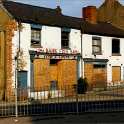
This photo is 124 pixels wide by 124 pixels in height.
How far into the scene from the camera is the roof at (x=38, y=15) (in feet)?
126

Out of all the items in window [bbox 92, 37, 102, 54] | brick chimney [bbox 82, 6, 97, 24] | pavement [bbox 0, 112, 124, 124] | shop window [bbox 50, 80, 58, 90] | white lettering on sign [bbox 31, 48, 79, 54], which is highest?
brick chimney [bbox 82, 6, 97, 24]

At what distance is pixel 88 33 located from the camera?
44.9 m

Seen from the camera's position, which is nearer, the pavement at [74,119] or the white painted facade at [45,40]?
the pavement at [74,119]

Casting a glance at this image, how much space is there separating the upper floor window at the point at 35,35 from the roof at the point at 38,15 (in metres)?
0.58

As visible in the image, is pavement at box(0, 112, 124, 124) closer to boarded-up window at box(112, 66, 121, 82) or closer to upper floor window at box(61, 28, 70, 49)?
upper floor window at box(61, 28, 70, 49)

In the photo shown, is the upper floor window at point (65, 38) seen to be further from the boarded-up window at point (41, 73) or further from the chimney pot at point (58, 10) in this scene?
the chimney pot at point (58, 10)

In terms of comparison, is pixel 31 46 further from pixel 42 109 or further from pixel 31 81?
pixel 42 109

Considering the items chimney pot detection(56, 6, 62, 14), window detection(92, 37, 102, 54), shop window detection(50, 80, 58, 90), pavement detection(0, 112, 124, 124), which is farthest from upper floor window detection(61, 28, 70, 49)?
pavement detection(0, 112, 124, 124)

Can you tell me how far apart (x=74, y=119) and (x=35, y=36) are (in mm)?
20617

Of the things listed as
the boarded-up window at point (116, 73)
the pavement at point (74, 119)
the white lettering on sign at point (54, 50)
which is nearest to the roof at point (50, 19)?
the white lettering on sign at point (54, 50)

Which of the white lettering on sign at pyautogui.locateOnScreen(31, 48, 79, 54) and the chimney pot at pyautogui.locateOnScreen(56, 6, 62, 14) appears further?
the chimney pot at pyautogui.locateOnScreen(56, 6, 62, 14)

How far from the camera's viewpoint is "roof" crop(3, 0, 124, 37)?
128 ft

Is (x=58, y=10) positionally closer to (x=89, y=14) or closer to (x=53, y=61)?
(x=89, y=14)

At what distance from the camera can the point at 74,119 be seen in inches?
747
